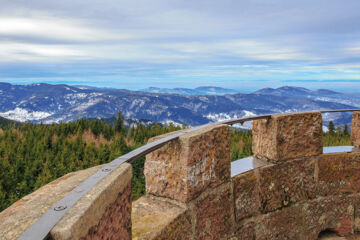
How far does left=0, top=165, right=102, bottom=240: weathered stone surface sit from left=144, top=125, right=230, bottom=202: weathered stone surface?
31.9 inches

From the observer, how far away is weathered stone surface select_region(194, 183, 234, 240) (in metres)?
2.50

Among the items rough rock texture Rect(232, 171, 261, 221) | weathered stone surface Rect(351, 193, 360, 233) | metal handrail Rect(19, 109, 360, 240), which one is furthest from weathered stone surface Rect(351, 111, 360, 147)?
metal handrail Rect(19, 109, 360, 240)

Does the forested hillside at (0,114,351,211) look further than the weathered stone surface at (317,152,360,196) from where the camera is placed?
Yes

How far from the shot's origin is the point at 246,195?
3.10 metres

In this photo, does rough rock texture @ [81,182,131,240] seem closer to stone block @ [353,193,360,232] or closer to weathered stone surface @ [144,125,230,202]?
weathered stone surface @ [144,125,230,202]

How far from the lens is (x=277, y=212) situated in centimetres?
340

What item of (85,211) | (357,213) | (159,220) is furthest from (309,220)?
(85,211)

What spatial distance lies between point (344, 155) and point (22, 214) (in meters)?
3.80

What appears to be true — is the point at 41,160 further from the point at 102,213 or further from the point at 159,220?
the point at 102,213

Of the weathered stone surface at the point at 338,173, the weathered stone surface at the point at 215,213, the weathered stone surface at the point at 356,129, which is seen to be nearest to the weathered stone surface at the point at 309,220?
the weathered stone surface at the point at 338,173

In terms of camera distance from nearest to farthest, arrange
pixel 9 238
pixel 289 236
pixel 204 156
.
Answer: pixel 9 238 < pixel 204 156 < pixel 289 236

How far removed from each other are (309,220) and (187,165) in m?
2.24

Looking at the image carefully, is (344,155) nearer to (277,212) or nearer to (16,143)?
(277,212)

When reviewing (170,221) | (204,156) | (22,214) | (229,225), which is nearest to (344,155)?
(229,225)
